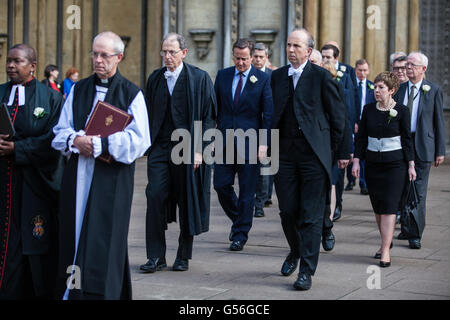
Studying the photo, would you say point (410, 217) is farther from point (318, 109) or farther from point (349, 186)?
point (349, 186)

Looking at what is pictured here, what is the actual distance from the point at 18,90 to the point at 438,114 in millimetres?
4657

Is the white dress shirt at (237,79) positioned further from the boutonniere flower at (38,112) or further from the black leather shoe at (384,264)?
the boutonniere flower at (38,112)

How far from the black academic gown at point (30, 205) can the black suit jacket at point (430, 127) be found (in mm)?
4223

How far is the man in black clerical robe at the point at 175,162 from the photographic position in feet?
25.6

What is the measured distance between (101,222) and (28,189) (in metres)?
0.78

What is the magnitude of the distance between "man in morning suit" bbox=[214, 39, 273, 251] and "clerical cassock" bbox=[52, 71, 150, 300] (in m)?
3.15

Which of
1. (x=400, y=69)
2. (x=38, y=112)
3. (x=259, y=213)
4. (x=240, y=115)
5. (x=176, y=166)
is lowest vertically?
(x=259, y=213)

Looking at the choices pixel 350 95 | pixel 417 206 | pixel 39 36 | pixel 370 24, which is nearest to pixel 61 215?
pixel 417 206

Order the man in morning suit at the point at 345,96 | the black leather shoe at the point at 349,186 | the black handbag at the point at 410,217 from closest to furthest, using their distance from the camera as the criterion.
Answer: the black handbag at the point at 410,217 < the man in morning suit at the point at 345,96 < the black leather shoe at the point at 349,186

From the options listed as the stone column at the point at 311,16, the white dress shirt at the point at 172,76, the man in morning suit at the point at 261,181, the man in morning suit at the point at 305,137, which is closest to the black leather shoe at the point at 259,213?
the man in morning suit at the point at 261,181

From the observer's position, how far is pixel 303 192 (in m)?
7.31

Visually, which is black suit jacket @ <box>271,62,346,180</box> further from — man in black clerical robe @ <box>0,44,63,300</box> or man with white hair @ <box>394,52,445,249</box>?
man with white hair @ <box>394,52,445,249</box>

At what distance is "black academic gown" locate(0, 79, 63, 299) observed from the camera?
6320 mm

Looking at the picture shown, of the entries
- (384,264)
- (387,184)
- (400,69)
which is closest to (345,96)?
(400,69)
